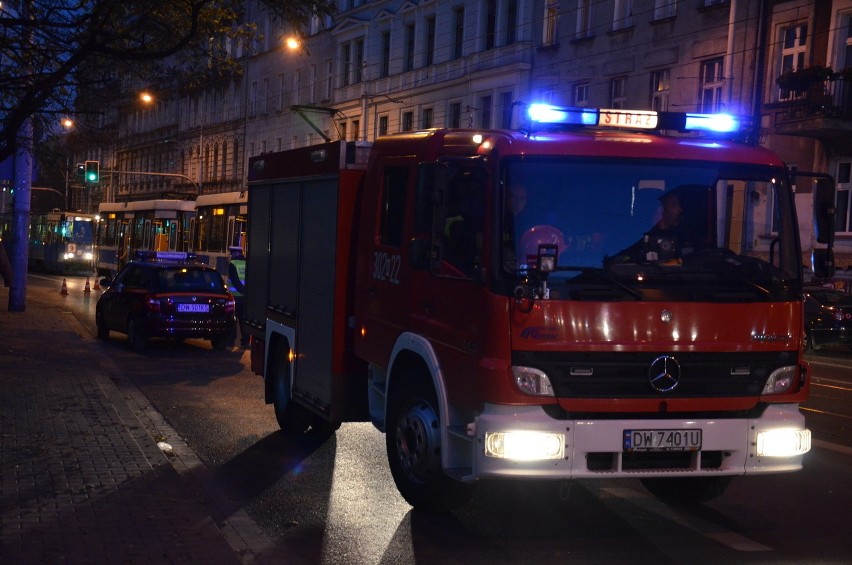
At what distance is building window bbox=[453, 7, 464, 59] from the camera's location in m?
48.4

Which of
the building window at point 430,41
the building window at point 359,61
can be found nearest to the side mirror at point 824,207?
the building window at point 430,41

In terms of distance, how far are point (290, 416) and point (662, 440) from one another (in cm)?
492

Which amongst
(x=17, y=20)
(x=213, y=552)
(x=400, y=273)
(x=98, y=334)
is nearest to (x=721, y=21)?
(x=98, y=334)

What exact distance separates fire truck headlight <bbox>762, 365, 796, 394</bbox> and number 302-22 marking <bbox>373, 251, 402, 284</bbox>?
99.8 inches

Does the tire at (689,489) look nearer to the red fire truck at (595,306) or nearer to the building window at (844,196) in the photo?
the red fire truck at (595,306)

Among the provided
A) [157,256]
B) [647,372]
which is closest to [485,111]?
[157,256]

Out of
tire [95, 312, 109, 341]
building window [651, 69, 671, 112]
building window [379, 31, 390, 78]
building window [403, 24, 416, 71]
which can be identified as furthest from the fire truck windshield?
building window [379, 31, 390, 78]

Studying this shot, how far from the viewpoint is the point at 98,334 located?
22.2m

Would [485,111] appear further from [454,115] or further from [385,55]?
[385,55]

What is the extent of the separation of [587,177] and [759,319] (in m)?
1.32

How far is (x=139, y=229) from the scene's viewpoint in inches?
1976

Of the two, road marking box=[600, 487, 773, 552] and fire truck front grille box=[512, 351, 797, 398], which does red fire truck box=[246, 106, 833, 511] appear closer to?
fire truck front grille box=[512, 351, 797, 398]

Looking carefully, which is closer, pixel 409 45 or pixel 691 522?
pixel 691 522

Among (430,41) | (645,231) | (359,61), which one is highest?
(430,41)
